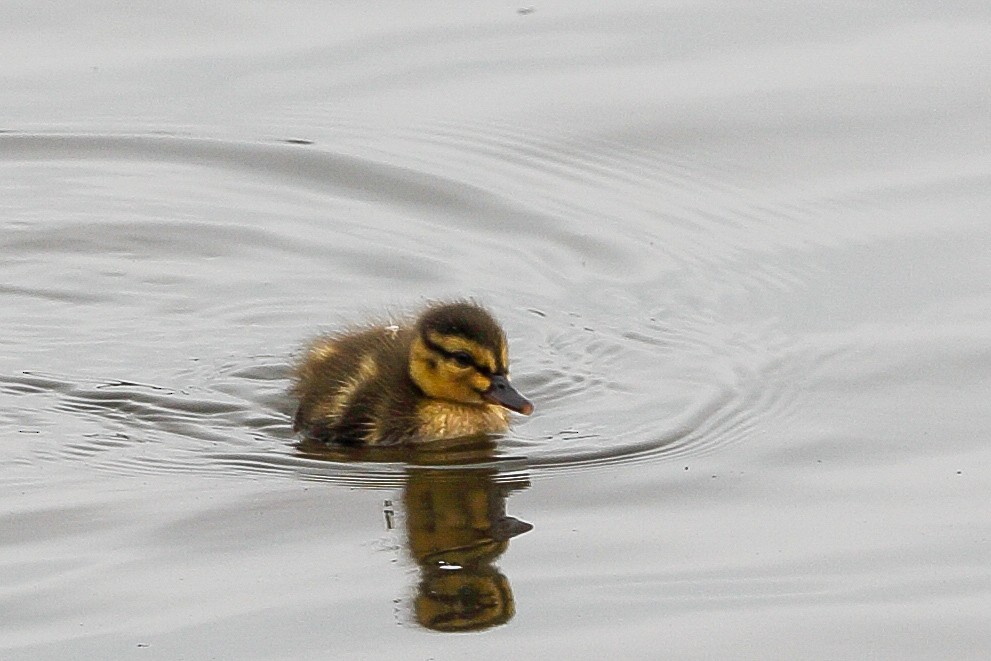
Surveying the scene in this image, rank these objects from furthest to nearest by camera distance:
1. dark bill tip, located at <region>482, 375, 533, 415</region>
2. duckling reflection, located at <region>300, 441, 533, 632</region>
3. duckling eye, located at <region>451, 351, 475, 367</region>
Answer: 1. duckling eye, located at <region>451, 351, 475, 367</region>
2. dark bill tip, located at <region>482, 375, 533, 415</region>
3. duckling reflection, located at <region>300, 441, 533, 632</region>

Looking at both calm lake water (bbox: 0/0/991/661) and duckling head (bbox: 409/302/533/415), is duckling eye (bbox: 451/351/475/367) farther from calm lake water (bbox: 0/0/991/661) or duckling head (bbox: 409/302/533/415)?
calm lake water (bbox: 0/0/991/661)

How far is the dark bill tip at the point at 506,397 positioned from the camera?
555 cm

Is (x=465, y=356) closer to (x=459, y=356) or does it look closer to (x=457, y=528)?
(x=459, y=356)

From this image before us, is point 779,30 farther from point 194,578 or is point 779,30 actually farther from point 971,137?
point 194,578

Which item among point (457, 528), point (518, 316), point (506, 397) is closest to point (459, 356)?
point (506, 397)

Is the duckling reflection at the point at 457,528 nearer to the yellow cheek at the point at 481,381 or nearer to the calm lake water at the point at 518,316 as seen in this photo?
the calm lake water at the point at 518,316

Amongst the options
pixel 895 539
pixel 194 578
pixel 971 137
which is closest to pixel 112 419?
pixel 194 578

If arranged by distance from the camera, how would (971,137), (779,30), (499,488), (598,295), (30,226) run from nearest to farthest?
(499,488) < (598,295) < (30,226) < (971,137) < (779,30)

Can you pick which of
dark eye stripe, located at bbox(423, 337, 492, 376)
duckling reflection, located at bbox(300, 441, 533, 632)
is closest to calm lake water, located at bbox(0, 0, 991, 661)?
duckling reflection, located at bbox(300, 441, 533, 632)

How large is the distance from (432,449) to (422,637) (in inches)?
56.4

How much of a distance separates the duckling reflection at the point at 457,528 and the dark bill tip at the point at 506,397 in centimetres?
13

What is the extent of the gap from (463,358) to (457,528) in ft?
2.67

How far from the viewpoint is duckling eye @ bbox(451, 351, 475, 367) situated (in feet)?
18.6

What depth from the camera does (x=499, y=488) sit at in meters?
5.26
